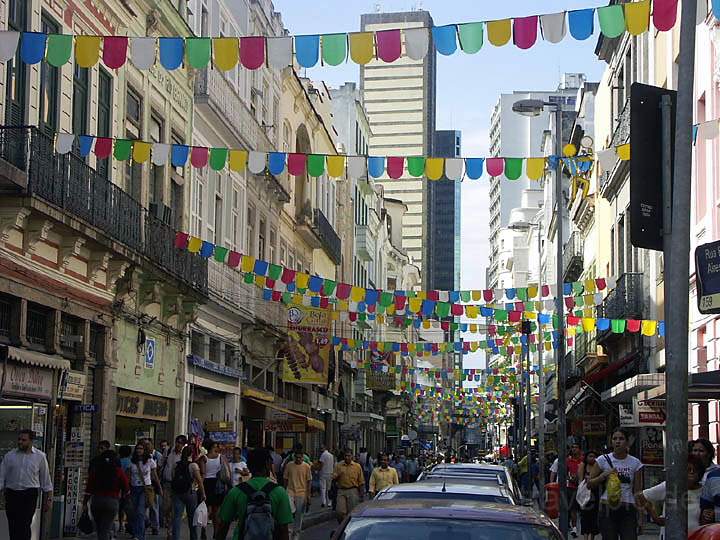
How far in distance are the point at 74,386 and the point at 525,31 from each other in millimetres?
11048

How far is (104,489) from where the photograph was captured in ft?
55.7

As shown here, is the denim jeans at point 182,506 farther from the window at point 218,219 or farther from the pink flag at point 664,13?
the window at point 218,219

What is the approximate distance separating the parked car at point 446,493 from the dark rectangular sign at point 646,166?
10.2 feet

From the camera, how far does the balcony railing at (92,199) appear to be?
59.2 ft

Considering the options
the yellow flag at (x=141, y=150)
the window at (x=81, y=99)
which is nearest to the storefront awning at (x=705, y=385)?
the yellow flag at (x=141, y=150)

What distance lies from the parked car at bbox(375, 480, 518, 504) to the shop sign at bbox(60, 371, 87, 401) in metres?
10.3

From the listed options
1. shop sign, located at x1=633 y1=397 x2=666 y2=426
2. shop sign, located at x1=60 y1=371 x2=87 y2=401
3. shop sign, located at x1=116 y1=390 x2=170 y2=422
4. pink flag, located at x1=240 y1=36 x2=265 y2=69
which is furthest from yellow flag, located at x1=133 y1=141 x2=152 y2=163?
shop sign, located at x1=633 y1=397 x2=666 y2=426

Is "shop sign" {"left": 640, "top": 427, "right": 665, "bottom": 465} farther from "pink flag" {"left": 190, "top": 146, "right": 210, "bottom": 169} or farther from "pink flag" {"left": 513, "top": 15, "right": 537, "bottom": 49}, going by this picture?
"pink flag" {"left": 513, "top": 15, "right": 537, "bottom": 49}

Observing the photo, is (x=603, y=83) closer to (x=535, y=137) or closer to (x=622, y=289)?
(x=622, y=289)

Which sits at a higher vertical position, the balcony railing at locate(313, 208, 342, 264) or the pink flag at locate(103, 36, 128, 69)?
the balcony railing at locate(313, 208, 342, 264)

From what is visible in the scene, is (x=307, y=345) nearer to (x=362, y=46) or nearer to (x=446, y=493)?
(x=362, y=46)

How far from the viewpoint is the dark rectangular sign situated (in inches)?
345

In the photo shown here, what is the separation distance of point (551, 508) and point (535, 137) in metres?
136

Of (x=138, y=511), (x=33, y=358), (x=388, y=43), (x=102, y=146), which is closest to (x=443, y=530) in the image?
(x=388, y=43)
